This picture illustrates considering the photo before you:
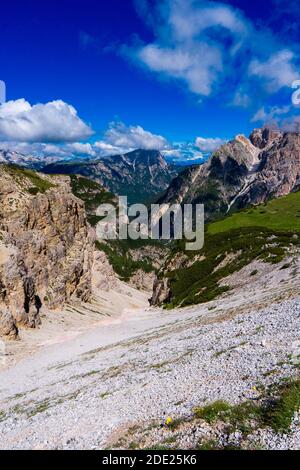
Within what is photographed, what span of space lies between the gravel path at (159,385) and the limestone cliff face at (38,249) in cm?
4544

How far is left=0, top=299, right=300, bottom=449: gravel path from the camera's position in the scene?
58.9 feet

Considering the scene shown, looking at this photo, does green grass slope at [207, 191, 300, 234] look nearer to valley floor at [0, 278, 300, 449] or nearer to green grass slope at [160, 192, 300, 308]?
green grass slope at [160, 192, 300, 308]

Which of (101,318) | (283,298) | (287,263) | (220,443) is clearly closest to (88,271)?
(101,318)

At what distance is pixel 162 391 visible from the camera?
20953 mm

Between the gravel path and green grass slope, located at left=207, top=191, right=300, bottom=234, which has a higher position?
green grass slope, located at left=207, top=191, right=300, bottom=234

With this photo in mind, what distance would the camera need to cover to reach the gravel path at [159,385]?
17.9 metres

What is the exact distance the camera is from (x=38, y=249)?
100 meters

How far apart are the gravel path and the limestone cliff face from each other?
149 ft

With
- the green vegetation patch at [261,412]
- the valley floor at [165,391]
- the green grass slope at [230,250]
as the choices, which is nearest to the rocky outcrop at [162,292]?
the green grass slope at [230,250]

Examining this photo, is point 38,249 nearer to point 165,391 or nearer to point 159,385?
point 159,385

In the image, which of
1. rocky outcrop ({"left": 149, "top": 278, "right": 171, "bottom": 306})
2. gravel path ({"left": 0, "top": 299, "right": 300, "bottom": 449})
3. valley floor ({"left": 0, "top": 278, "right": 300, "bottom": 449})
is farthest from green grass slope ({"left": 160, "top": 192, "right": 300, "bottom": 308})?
valley floor ({"left": 0, "top": 278, "right": 300, "bottom": 449})

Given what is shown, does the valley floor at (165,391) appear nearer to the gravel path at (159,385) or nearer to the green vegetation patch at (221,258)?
the gravel path at (159,385)

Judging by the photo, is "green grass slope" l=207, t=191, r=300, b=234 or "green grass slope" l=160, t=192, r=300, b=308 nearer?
"green grass slope" l=160, t=192, r=300, b=308

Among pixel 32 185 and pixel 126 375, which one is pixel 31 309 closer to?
pixel 32 185
